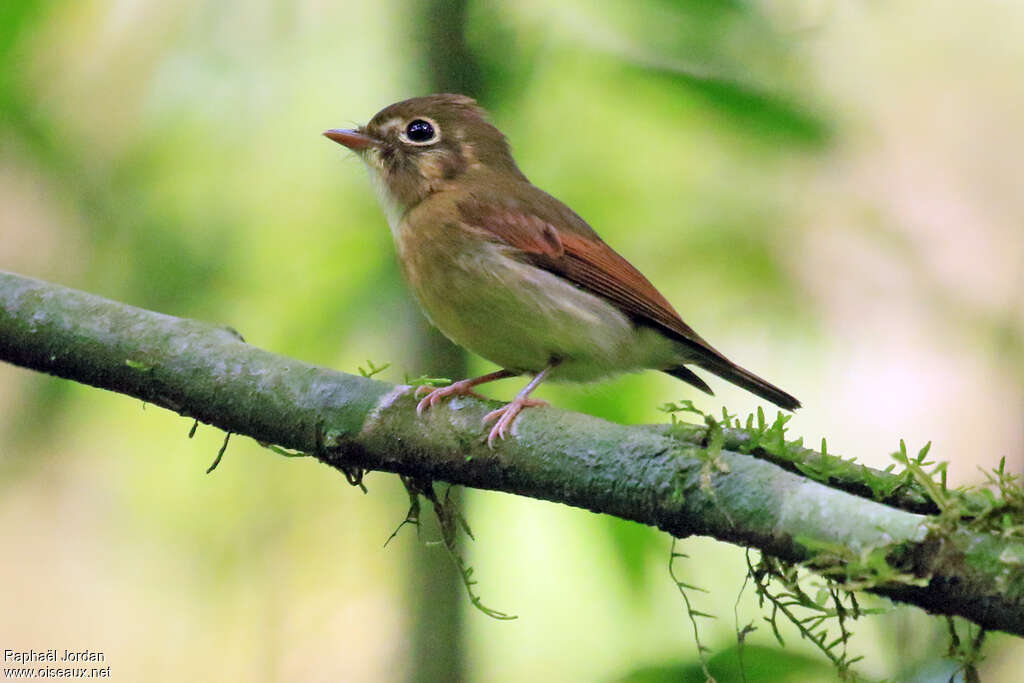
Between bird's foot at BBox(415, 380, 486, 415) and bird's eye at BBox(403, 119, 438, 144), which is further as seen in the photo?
bird's eye at BBox(403, 119, 438, 144)

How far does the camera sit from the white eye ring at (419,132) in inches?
174

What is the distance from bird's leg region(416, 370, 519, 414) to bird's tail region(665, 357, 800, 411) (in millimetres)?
737

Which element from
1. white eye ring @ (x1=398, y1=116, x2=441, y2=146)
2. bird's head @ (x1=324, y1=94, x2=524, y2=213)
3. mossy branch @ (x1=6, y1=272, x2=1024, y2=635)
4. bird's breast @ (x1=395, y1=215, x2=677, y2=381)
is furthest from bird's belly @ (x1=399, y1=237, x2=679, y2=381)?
mossy branch @ (x1=6, y1=272, x2=1024, y2=635)

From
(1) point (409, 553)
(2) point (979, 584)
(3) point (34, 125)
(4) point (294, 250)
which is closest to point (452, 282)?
(4) point (294, 250)

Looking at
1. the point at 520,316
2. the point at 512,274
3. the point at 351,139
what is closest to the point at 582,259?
the point at 512,274

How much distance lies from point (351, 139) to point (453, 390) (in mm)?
1560

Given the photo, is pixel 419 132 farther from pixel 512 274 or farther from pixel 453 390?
pixel 453 390

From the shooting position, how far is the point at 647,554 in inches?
131

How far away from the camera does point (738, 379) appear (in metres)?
4.14

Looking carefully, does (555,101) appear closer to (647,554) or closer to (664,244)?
(664,244)

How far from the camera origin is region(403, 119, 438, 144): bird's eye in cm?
443

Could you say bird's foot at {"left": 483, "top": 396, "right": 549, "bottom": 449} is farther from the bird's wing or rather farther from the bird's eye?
the bird's eye

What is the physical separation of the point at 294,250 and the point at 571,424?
1.94m

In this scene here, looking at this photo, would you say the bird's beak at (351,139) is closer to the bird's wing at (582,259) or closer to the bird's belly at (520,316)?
the bird's wing at (582,259)
